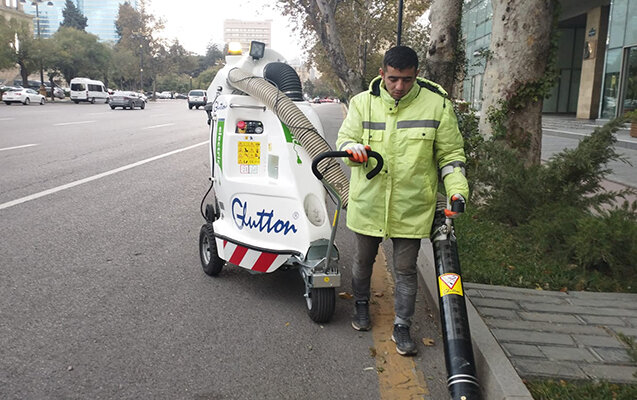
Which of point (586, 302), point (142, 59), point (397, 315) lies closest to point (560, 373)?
point (397, 315)

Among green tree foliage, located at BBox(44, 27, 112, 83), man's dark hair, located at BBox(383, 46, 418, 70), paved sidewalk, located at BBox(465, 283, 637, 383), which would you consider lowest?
paved sidewalk, located at BBox(465, 283, 637, 383)

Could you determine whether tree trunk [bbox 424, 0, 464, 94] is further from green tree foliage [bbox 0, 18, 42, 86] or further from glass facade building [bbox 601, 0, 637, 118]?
green tree foliage [bbox 0, 18, 42, 86]

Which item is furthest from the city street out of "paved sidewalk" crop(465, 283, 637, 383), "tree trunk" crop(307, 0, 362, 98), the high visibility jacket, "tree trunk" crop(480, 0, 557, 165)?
"tree trunk" crop(307, 0, 362, 98)

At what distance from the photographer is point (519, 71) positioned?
6.26 m

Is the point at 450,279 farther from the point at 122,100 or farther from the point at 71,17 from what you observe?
the point at 71,17

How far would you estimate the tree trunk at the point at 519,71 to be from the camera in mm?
6117

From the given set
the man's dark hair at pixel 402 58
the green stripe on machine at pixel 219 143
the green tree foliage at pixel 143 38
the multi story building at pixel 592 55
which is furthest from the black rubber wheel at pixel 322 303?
the green tree foliage at pixel 143 38

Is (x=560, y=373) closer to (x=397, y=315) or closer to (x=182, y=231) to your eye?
(x=397, y=315)

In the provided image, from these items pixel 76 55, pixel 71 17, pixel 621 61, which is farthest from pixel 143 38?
pixel 621 61

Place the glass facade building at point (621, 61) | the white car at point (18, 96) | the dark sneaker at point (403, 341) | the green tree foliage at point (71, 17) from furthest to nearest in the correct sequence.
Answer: the green tree foliage at point (71, 17)
the white car at point (18, 96)
the glass facade building at point (621, 61)
the dark sneaker at point (403, 341)

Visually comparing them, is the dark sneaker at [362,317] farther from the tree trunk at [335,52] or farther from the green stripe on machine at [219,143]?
the tree trunk at [335,52]

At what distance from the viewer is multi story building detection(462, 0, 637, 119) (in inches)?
802

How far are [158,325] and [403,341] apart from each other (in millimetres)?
1604

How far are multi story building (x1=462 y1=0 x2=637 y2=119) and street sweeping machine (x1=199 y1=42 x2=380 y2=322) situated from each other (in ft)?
11.4
